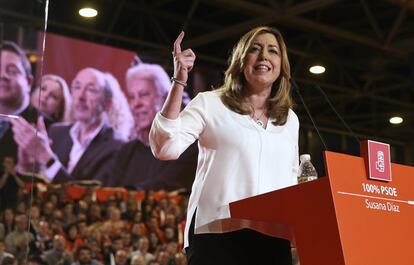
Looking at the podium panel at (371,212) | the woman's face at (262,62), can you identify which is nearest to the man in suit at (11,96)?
the woman's face at (262,62)

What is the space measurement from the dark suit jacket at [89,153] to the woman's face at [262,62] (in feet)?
23.2

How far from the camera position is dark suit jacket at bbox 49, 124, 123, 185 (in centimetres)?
888

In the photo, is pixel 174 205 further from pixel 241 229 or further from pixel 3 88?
pixel 241 229

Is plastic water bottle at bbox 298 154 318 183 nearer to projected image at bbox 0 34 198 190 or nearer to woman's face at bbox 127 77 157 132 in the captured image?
projected image at bbox 0 34 198 190

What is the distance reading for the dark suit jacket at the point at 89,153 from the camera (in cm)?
888

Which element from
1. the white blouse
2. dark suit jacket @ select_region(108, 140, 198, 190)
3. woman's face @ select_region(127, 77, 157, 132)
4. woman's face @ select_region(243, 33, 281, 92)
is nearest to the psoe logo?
the white blouse

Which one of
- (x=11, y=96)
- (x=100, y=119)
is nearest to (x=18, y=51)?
(x=11, y=96)

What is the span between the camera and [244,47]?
2.04 metres

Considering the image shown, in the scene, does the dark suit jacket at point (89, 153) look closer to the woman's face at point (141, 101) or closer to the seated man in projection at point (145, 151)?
the seated man in projection at point (145, 151)

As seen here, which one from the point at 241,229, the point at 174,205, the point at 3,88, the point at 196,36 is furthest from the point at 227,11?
the point at 241,229

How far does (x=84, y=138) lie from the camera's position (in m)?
9.10

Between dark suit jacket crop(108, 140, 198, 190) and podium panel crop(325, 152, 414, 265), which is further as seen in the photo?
dark suit jacket crop(108, 140, 198, 190)

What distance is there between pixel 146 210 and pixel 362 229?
25.8ft

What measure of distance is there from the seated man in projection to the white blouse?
739 centimetres
